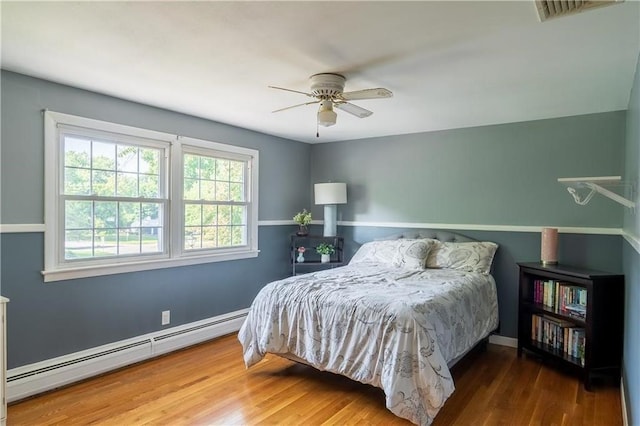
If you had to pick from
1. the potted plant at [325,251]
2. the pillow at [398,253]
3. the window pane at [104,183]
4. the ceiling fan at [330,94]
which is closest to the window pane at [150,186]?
the window pane at [104,183]

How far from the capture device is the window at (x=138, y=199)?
9.67 ft

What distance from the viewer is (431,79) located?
2691mm

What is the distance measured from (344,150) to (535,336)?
305 centimetres

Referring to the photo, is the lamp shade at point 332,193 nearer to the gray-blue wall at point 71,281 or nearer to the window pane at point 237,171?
the window pane at point 237,171

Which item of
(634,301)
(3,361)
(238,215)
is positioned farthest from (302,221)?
(634,301)

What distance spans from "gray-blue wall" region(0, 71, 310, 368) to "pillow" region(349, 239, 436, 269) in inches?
57.8

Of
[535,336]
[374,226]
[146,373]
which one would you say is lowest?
[146,373]

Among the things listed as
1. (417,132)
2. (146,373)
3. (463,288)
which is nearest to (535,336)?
(463,288)

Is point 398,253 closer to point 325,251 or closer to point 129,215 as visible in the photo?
point 325,251

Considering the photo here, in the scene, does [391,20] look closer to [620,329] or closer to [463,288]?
[463,288]

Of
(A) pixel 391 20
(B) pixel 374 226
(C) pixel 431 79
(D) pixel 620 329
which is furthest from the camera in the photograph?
(B) pixel 374 226

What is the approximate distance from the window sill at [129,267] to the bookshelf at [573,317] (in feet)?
9.87

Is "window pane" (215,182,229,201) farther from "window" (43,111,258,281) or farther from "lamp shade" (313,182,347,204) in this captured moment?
"lamp shade" (313,182,347,204)

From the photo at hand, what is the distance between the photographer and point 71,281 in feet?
9.75
